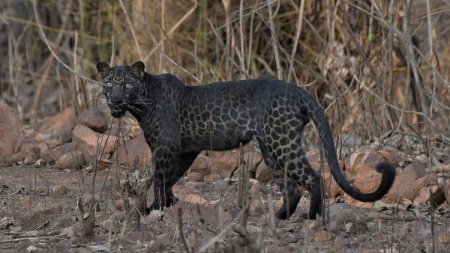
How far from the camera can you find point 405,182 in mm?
8547

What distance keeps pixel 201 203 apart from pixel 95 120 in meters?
2.99

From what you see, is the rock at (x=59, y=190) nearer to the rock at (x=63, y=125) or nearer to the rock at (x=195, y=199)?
the rock at (x=195, y=199)

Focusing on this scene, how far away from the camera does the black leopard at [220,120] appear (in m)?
7.60

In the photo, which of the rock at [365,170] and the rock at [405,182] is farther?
the rock at [365,170]

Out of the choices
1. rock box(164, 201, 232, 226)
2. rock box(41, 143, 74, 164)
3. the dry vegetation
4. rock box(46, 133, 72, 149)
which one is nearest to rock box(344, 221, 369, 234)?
the dry vegetation

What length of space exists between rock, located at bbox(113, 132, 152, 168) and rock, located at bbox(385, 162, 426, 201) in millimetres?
2338

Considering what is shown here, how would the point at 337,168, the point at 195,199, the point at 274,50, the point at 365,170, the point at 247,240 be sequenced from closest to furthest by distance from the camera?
the point at 247,240 < the point at 337,168 < the point at 195,199 < the point at 365,170 < the point at 274,50

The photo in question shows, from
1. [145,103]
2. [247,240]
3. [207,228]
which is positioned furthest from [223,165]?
[247,240]

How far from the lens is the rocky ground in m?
6.53

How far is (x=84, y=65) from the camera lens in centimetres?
1496

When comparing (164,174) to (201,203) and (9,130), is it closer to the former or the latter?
(201,203)

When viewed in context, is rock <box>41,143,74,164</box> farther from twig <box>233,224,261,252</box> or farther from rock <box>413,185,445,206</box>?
twig <box>233,224,261,252</box>

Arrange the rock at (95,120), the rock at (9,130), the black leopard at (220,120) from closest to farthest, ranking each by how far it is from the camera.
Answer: the black leopard at (220,120) → the rock at (9,130) → the rock at (95,120)

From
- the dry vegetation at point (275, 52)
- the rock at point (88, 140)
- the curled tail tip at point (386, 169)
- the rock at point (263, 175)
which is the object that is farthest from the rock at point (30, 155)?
the curled tail tip at point (386, 169)
